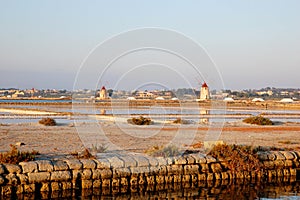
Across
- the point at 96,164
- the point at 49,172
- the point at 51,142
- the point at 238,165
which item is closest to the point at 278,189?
the point at 238,165

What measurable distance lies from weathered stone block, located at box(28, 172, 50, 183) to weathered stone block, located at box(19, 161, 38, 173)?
0.10m

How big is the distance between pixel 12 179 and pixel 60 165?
1.32 metres

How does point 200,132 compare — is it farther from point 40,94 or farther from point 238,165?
point 40,94

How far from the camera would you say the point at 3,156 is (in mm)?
12617

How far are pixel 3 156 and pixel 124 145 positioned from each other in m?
6.80

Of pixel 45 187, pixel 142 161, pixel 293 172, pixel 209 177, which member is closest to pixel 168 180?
pixel 142 161

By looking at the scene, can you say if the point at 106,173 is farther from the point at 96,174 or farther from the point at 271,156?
the point at 271,156

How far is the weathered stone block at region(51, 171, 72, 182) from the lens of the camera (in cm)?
1217

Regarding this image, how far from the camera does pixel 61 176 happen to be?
12258mm

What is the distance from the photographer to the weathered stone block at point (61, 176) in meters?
12.2

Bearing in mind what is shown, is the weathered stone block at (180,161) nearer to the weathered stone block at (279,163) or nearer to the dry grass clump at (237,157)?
the dry grass clump at (237,157)

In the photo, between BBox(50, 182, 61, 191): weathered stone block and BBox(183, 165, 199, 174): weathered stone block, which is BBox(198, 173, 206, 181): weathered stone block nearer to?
BBox(183, 165, 199, 174): weathered stone block

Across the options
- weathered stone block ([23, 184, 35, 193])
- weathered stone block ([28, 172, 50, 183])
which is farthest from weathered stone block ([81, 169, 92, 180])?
weathered stone block ([23, 184, 35, 193])

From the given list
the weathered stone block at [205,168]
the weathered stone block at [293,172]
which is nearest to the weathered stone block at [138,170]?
the weathered stone block at [205,168]
